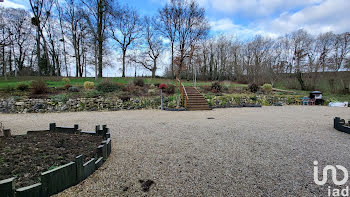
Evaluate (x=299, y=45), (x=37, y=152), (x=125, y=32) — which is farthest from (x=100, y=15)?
(x=299, y=45)

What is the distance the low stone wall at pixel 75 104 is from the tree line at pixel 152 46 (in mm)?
8913

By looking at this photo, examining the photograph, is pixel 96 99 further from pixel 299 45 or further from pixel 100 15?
pixel 299 45

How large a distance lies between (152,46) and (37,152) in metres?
24.5

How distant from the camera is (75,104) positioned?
29.8ft

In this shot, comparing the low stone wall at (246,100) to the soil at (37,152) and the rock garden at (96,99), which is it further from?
the soil at (37,152)

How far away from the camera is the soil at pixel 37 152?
6.55ft

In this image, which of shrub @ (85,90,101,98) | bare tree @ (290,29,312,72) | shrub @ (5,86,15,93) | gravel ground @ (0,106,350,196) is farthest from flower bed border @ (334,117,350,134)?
bare tree @ (290,29,312,72)

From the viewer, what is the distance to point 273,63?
2209 centimetres

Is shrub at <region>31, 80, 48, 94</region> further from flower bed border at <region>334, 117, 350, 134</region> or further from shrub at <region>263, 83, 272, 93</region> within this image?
shrub at <region>263, 83, 272, 93</region>

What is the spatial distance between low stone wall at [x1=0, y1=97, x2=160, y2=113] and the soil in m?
5.87

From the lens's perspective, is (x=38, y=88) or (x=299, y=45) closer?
(x=38, y=88)

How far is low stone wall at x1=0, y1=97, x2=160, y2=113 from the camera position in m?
8.35

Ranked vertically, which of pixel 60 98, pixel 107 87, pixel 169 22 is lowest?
pixel 60 98

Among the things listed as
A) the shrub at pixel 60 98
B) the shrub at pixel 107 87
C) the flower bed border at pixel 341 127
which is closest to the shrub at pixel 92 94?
the shrub at pixel 107 87
